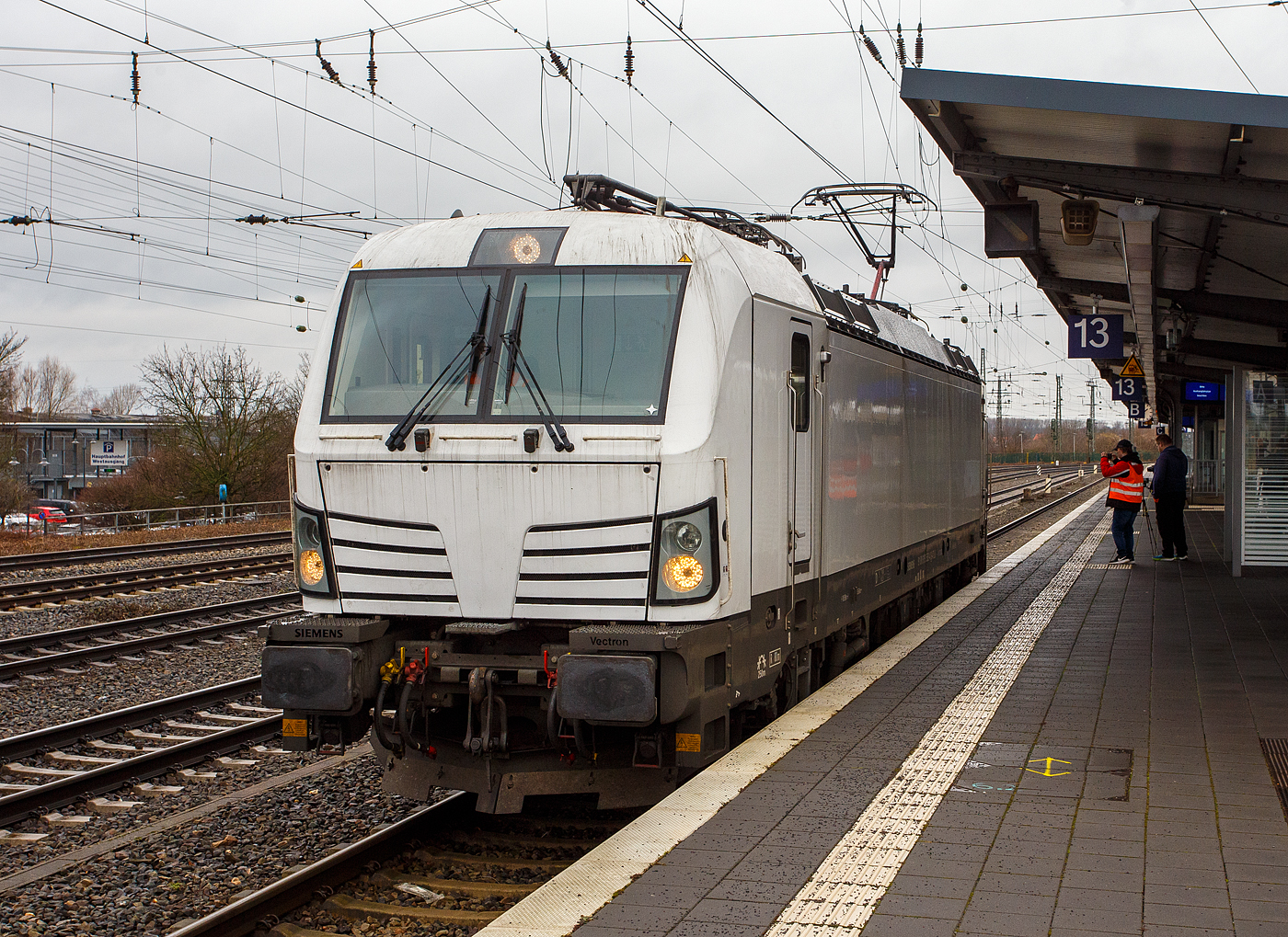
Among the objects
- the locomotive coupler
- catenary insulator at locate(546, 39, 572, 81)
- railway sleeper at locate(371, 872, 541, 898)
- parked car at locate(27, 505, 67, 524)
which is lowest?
railway sleeper at locate(371, 872, 541, 898)

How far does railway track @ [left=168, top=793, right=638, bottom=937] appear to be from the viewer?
17.1 ft

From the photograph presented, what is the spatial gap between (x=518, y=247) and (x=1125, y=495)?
14.0 metres

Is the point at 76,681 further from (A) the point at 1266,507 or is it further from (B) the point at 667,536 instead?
(A) the point at 1266,507

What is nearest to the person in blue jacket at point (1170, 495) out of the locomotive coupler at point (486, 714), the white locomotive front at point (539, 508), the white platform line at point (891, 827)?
the white platform line at point (891, 827)

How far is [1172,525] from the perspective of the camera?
1859 centimetres

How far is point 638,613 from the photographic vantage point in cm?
573

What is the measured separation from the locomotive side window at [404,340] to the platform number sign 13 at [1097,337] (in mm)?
14366

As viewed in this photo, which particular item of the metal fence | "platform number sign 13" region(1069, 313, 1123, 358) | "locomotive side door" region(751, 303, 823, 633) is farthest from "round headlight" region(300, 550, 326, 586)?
the metal fence

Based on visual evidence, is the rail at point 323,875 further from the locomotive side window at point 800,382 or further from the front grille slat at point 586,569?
the locomotive side window at point 800,382

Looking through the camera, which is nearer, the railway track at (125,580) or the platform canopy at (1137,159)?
the platform canopy at (1137,159)

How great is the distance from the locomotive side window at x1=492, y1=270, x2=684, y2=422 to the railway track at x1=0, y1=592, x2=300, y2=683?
24.3 ft

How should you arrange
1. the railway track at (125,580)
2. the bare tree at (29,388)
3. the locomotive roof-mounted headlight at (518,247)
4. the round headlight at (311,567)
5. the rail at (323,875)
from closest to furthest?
the rail at (323,875) → the round headlight at (311,567) → the locomotive roof-mounted headlight at (518,247) → the railway track at (125,580) → the bare tree at (29,388)

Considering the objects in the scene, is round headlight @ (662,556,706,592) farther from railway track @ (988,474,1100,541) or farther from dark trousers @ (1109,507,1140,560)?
railway track @ (988,474,1100,541)

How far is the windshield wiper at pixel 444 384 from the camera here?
19.7 feet
